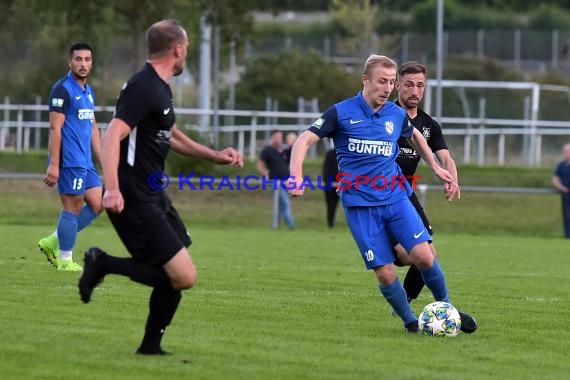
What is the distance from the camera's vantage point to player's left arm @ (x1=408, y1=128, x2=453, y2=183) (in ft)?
30.6

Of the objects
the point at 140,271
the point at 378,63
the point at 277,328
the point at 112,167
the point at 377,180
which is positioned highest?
the point at 378,63

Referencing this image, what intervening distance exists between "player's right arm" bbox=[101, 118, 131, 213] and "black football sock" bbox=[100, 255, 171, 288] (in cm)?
44

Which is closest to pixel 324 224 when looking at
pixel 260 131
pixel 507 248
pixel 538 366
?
pixel 507 248

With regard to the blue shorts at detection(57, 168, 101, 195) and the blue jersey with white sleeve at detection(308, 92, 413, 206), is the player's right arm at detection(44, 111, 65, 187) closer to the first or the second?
the blue shorts at detection(57, 168, 101, 195)

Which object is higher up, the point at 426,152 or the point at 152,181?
the point at 426,152

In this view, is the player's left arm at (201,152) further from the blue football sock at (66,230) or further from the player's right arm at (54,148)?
the blue football sock at (66,230)

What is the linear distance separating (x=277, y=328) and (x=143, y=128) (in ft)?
7.26

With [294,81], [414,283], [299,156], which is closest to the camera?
[299,156]

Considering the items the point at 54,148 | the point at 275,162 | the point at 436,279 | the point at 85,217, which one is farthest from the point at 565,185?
the point at 436,279

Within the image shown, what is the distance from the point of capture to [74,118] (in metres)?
12.3

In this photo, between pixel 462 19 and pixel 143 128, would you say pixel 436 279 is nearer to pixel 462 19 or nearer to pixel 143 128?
pixel 143 128

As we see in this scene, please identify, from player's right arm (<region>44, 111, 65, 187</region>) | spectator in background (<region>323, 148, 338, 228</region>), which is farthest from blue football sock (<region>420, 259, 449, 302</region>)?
spectator in background (<region>323, 148, 338, 228</region>)

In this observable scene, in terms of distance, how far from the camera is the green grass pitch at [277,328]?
7.25m

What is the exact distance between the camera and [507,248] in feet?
67.9
